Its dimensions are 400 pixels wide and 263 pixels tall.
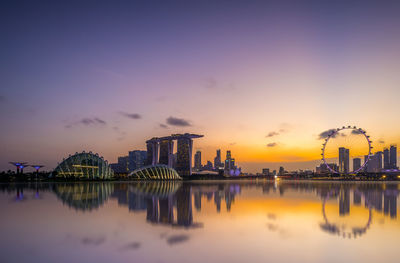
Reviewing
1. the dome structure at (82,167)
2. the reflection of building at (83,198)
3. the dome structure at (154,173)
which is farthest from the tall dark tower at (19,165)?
the reflection of building at (83,198)

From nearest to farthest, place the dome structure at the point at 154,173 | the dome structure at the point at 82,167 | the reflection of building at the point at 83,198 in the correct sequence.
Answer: the reflection of building at the point at 83,198
the dome structure at the point at 82,167
the dome structure at the point at 154,173

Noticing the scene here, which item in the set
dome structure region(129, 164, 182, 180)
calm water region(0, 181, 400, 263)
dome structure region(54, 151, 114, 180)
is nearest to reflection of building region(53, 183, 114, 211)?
calm water region(0, 181, 400, 263)

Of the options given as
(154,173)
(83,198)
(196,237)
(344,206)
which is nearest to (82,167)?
(154,173)

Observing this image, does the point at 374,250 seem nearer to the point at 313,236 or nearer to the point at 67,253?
the point at 313,236

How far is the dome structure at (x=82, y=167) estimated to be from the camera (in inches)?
5074

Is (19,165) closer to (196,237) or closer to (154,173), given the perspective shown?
(154,173)

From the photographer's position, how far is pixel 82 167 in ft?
424

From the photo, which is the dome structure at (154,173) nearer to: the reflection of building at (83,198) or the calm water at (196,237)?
the reflection of building at (83,198)

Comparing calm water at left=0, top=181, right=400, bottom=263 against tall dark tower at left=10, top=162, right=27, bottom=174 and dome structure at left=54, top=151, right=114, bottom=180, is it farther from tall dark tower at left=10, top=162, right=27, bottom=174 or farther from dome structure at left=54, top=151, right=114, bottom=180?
tall dark tower at left=10, top=162, right=27, bottom=174

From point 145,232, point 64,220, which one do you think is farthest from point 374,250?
point 64,220

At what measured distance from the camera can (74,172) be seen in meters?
129

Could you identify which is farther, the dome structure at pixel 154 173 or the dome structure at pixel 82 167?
the dome structure at pixel 154 173

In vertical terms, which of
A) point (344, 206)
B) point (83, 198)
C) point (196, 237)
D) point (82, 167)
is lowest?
point (82, 167)

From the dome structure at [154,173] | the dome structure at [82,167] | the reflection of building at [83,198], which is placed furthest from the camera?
the dome structure at [154,173]
